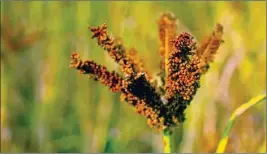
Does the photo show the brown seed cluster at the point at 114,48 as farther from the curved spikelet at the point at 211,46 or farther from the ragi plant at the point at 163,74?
the curved spikelet at the point at 211,46

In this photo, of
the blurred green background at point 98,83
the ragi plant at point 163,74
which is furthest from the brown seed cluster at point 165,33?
the blurred green background at point 98,83

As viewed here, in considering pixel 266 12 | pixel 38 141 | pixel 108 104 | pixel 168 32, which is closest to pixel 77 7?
pixel 108 104

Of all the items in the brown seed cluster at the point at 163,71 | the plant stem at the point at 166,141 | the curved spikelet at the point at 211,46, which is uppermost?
the curved spikelet at the point at 211,46

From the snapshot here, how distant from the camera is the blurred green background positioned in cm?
188

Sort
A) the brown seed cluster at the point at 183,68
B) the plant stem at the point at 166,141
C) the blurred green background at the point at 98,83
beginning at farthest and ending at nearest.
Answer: the blurred green background at the point at 98,83 → the plant stem at the point at 166,141 → the brown seed cluster at the point at 183,68

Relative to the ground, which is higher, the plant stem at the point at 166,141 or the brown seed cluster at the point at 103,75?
the brown seed cluster at the point at 103,75

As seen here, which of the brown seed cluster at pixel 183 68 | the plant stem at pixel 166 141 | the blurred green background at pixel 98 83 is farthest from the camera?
the blurred green background at pixel 98 83

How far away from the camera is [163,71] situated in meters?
0.84

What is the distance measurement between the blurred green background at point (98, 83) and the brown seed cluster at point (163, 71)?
3.09 feet

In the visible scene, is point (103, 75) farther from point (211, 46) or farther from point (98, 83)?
point (98, 83)

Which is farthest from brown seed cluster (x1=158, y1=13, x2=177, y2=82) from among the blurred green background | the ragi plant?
the blurred green background

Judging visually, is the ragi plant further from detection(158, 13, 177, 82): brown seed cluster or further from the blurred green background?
the blurred green background

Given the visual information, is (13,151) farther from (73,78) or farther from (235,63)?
(235,63)

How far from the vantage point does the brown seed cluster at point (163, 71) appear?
69 cm
